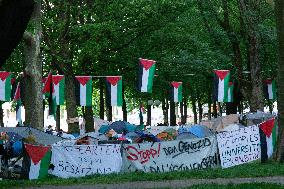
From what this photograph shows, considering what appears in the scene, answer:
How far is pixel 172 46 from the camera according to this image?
34.6m

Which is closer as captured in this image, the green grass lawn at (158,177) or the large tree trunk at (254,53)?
the green grass lawn at (158,177)

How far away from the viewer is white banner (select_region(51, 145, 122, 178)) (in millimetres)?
16828

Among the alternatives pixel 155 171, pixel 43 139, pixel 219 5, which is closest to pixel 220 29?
Answer: pixel 219 5

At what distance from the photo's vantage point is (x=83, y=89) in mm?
25781

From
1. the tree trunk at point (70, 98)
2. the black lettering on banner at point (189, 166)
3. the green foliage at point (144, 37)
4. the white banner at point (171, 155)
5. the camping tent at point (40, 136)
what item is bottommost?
the black lettering on banner at point (189, 166)

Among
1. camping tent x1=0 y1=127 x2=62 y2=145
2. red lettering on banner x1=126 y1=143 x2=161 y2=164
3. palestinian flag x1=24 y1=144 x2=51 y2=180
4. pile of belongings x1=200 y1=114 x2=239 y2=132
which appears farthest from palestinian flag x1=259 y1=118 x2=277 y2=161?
pile of belongings x1=200 y1=114 x2=239 y2=132

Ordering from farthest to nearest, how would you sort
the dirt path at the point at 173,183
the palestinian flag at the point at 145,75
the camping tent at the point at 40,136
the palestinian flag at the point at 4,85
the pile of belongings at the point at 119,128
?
1. the pile of belongings at the point at 119,128
2. the palestinian flag at the point at 145,75
3. the palestinian flag at the point at 4,85
4. the camping tent at the point at 40,136
5. the dirt path at the point at 173,183

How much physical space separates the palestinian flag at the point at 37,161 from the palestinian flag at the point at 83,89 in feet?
31.7

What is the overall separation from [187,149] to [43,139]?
6453 mm

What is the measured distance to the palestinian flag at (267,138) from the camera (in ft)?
58.0

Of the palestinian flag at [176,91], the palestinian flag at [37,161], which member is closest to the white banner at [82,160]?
the palestinian flag at [37,161]

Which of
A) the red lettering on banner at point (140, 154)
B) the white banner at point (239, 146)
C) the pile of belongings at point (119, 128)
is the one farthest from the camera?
the pile of belongings at point (119, 128)

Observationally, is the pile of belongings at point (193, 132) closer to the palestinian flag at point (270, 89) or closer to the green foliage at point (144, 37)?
the green foliage at point (144, 37)

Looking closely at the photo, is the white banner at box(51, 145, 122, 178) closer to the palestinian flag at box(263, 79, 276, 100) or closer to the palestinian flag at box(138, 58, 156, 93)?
the palestinian flag at box(138, 58, 156, 93)
